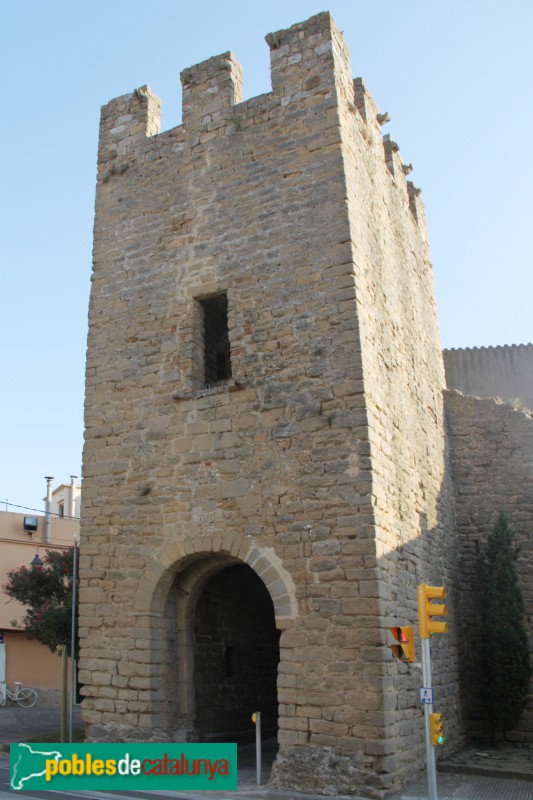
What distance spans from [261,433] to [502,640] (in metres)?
4.77

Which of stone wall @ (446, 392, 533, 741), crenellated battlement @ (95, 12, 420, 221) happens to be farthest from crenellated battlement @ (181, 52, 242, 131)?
stone wall @ (446, 392, 533, 741)

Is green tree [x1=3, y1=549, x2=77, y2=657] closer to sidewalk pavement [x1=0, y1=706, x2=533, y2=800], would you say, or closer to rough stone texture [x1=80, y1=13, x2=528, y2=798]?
sidewalk pavement [x1=0, y1=706, x2=533, y2=800]

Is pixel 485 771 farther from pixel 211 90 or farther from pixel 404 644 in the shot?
pixel 211 90

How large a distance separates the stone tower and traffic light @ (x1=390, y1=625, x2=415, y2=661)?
80 centimetres

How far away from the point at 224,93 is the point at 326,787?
838 centimetres

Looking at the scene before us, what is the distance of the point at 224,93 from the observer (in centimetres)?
1005

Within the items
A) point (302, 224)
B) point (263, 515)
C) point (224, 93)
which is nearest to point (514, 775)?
point (263, 515)

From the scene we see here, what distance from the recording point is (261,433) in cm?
849

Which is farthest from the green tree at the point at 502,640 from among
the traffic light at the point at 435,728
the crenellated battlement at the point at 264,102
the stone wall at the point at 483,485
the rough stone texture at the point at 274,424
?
the crenellated battlement at the point at 264,102

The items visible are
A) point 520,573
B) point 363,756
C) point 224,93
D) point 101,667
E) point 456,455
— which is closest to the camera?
point 363,756

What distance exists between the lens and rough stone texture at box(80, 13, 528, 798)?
7586 millimetres

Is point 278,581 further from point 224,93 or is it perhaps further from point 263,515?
point 224,93

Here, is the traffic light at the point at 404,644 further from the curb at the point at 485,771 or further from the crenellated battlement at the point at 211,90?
the crenellated battlement at the point at 211,90

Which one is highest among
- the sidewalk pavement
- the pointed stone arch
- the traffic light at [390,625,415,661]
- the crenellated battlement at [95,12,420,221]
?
the crenellated battlement at [95,12,420,221]
